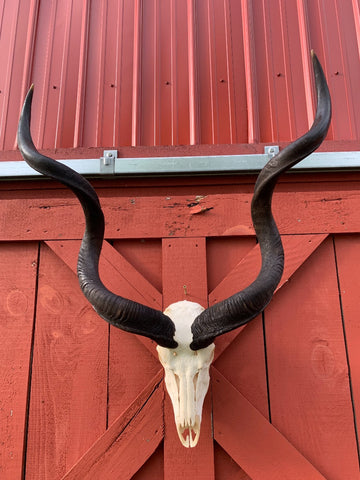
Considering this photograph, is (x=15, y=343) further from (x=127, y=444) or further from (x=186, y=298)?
(x=186, y=298)

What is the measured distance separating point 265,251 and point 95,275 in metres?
0.79

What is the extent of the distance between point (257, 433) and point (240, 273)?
2.96 ft

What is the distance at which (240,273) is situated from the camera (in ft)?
7.92

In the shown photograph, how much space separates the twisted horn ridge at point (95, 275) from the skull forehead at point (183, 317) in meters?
0.06

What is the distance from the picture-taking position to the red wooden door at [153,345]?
2172 mm

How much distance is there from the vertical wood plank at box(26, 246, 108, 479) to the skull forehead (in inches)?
21.4

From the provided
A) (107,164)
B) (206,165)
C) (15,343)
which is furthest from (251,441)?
(107,164)

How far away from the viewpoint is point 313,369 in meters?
2.31

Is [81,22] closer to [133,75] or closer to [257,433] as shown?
[133,75]

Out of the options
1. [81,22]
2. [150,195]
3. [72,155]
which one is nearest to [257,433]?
[150,195]

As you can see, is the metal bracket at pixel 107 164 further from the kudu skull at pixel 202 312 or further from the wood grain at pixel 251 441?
the wood grain at pixel 251 441

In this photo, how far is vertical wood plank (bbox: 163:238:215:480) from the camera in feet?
6.97

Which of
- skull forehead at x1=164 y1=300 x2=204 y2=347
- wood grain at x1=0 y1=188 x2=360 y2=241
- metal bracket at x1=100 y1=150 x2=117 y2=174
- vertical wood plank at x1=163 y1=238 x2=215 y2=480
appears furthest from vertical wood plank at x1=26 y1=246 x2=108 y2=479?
metal bracket at x1=100 y1=150 x2=117 y2=174

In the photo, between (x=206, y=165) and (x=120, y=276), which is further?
(x=206, y=165)
